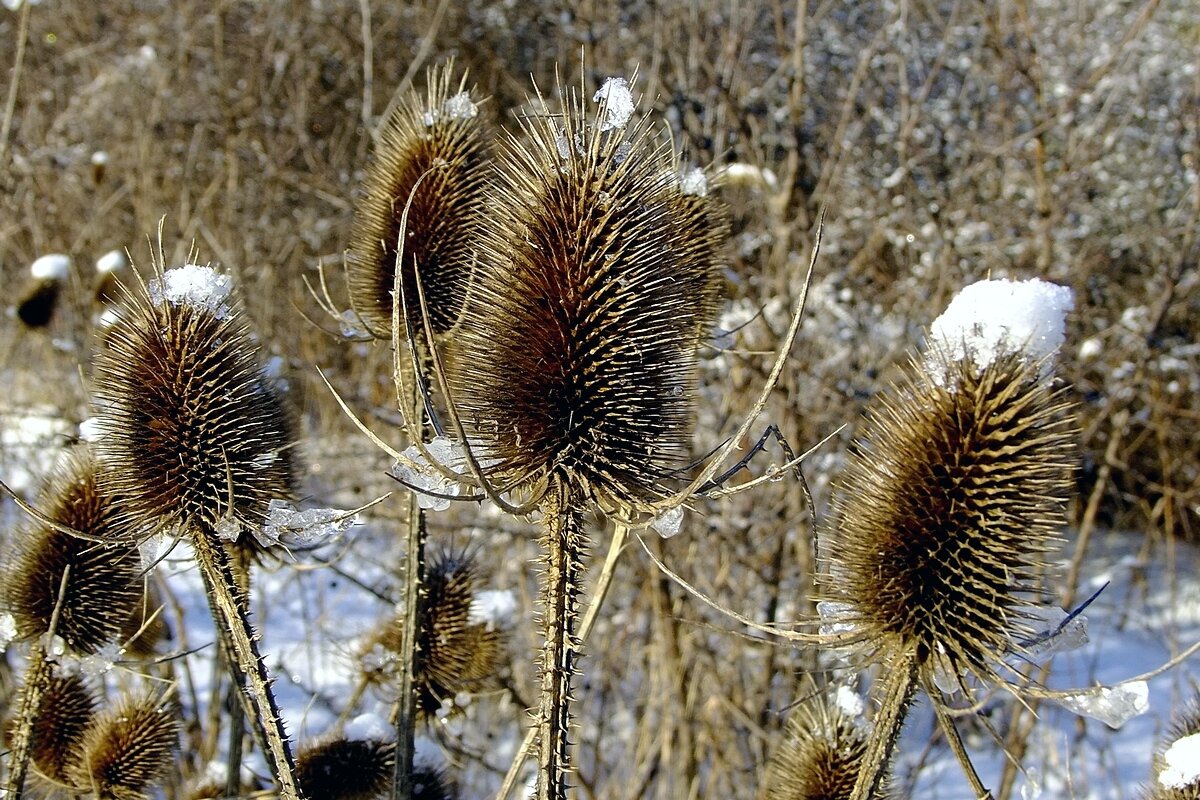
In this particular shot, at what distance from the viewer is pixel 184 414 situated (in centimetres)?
169

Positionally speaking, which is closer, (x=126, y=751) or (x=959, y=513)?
(x=959, y=513)

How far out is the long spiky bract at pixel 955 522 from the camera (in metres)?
1.52

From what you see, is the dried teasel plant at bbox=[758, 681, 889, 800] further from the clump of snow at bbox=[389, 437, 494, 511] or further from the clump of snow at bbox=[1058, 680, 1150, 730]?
the clump of snow at bbox=[389, 437, 494, 511]

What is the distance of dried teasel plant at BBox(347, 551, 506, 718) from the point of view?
96.3 inches

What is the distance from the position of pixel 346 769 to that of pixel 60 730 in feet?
2.41

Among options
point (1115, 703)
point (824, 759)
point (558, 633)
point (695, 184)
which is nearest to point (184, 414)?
point (558, 633)

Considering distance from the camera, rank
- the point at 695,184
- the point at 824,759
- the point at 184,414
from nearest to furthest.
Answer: the point at 184,414, the point at 824,759, the point at 695,184

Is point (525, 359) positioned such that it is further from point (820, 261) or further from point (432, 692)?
point (820, 261)

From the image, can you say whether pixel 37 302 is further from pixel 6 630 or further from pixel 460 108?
pixel 460 108

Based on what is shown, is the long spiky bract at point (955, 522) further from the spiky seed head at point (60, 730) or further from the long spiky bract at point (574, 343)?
the spiky seed head at point (60, 730)

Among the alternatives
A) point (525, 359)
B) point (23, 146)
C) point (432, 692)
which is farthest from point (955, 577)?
point (23, 146)

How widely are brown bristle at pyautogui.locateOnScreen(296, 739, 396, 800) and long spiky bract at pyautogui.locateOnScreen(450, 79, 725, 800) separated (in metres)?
0.89

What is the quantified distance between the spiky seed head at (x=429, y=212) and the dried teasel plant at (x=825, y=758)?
1.14m

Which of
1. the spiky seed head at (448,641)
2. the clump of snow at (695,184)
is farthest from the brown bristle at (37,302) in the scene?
the clump of snow at (695,184)
